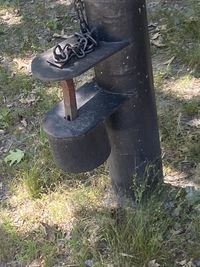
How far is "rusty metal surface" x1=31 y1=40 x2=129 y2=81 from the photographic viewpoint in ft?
7.19

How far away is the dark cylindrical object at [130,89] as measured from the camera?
2396mm

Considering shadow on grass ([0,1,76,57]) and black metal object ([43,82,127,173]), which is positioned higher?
black metal object ([43,82,127,173])

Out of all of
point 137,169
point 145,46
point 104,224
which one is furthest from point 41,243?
point 145,46

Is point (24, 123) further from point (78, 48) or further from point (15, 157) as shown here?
point (78, 48)

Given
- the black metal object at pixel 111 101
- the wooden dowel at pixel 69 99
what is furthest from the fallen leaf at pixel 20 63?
the wooden dowel at pixel 69 99

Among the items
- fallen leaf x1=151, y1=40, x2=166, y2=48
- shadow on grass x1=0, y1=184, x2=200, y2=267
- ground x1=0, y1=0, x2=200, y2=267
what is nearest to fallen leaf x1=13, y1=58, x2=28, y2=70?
ground x1=0, y1=0, x2=200, y2=267

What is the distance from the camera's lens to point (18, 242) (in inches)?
114

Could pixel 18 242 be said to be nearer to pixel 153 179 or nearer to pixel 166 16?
pixel 153 179

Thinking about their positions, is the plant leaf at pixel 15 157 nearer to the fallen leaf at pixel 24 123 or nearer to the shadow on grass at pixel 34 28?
the fallen leaf at pixel 24 123

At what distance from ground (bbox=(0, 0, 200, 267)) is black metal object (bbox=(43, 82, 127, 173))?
1.20ft

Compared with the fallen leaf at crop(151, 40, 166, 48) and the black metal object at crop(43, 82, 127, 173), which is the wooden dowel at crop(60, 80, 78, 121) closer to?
the black metal object at crop(43, 82, 127, 173)

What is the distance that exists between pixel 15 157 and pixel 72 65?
1325 millimetres

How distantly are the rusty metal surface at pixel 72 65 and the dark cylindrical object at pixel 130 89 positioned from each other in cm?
9

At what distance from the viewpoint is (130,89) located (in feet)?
8.37
